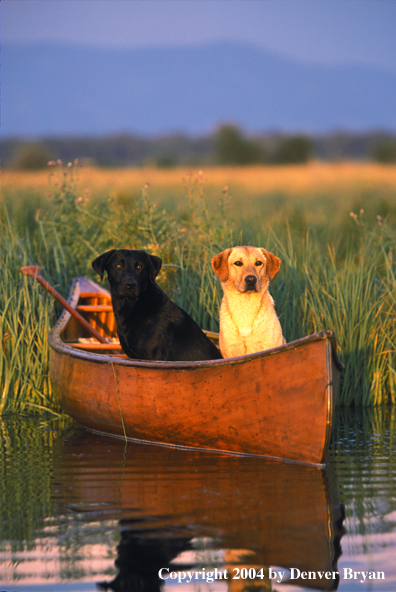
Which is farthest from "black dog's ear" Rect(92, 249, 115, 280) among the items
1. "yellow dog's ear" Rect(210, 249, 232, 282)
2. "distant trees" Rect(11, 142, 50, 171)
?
"distant trees" Rect(11, 142, 50, 171)

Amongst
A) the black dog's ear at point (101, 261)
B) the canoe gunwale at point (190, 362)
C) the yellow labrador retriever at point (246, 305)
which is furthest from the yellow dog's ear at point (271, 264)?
the black dog's ear at point (101, 261)

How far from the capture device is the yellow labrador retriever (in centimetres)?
587

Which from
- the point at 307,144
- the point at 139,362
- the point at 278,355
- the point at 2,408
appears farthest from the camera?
the point at 307,144

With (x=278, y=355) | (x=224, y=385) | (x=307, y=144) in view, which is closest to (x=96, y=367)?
(x=224, y=385)

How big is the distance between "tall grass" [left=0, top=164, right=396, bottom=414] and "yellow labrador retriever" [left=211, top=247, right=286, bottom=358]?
2097 mm

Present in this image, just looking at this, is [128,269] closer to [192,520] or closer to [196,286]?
[196,286]

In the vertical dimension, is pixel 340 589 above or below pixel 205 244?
below

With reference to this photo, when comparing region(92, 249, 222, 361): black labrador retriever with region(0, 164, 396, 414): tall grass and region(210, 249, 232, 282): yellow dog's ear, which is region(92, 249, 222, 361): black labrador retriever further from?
region(0, 164, 396, 414): tall grass

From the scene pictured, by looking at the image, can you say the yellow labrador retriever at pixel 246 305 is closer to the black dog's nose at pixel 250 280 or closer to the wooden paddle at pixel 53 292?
the black dog's nose at pixel 250 280

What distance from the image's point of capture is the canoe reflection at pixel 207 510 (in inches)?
148

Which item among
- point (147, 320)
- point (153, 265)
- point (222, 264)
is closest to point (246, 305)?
point (222, 264)

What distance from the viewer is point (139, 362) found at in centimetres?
619

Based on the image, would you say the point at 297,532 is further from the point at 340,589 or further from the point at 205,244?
the point at 205,244

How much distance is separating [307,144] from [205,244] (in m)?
75.0
